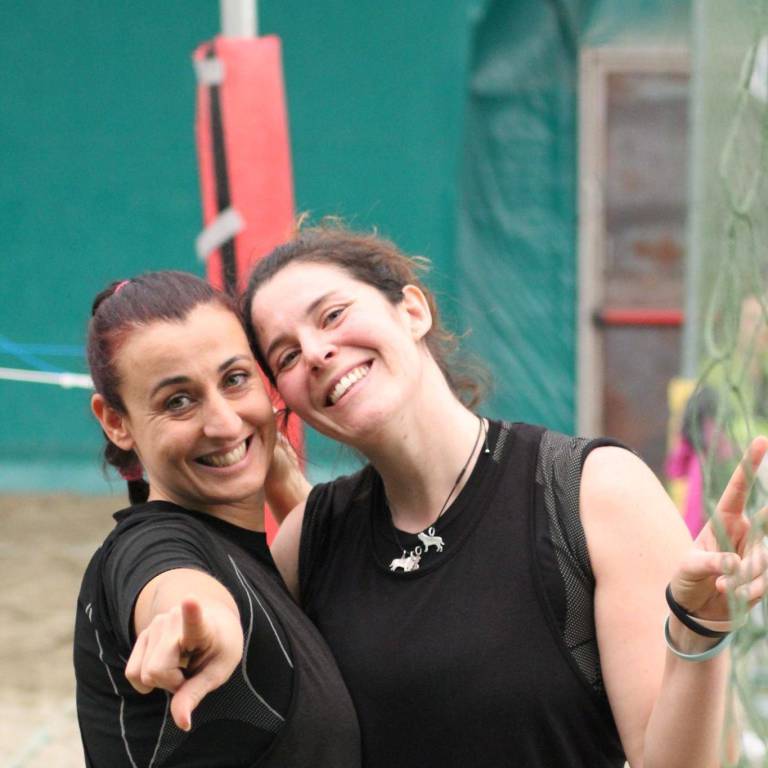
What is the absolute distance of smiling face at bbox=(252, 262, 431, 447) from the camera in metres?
1.83

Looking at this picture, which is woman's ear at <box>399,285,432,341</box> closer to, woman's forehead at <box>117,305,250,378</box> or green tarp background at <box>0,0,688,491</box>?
woman's forehead at <box>117,305,250,378</box>

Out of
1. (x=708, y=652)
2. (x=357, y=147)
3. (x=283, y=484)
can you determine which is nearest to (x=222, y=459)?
(x=283, y=484)

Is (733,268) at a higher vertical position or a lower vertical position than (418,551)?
higher

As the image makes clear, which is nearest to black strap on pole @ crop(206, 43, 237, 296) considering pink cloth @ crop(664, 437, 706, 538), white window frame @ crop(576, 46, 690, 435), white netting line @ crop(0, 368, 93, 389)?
white netting line @ crop(0, 368, 93, 389)

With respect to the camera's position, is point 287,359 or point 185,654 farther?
point 287,359

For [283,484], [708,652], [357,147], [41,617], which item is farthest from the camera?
[357,147]

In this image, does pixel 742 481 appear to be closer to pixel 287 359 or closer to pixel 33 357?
pixel 287 359

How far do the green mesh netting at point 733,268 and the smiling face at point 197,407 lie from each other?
600 millimetres

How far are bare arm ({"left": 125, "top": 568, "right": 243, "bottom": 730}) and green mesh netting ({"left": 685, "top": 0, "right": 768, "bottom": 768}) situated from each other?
53cm

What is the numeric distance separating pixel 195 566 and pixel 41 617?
163 inches

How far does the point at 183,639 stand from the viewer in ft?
4.63

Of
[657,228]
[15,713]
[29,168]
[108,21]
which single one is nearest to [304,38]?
[108,21]

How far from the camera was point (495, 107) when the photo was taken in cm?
673

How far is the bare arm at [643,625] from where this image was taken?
1.54m
